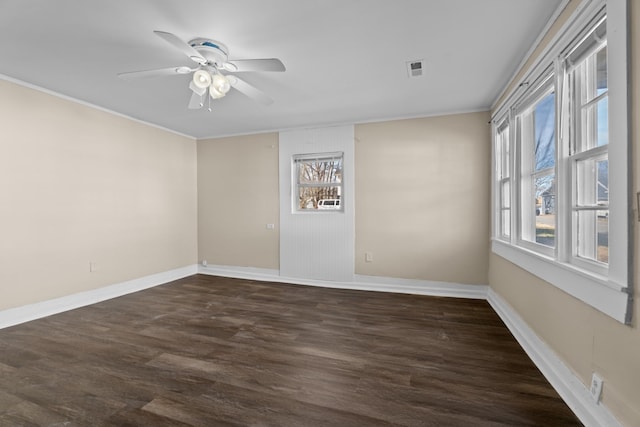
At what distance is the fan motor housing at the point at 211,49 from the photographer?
210cm

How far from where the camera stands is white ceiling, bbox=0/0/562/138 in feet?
5.93

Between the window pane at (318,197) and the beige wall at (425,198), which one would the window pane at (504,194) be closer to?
the beige wall at (425,198)

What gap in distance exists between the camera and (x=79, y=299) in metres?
3.39

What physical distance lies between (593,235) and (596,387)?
83cm

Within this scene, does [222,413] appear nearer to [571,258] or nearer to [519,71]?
[571,258]

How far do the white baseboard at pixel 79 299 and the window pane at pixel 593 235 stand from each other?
4.87 metres

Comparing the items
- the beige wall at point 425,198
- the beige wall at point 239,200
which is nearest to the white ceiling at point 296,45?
the beige wall at point 425,198

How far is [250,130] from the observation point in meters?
4.67

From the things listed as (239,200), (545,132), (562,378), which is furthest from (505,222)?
(239,200)

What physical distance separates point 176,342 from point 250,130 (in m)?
3.34

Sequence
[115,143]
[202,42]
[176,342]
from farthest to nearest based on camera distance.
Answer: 1. [115,143]
2. [176,342]
3. [202,42]

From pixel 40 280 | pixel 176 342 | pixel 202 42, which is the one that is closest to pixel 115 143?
pixel 40 280

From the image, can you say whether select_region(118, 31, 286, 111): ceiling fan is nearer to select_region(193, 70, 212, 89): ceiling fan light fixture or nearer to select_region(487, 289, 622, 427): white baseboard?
select_region(193, 70, 212, 89): ceiling fan light fixture

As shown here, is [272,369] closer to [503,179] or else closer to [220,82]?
[220,82]
